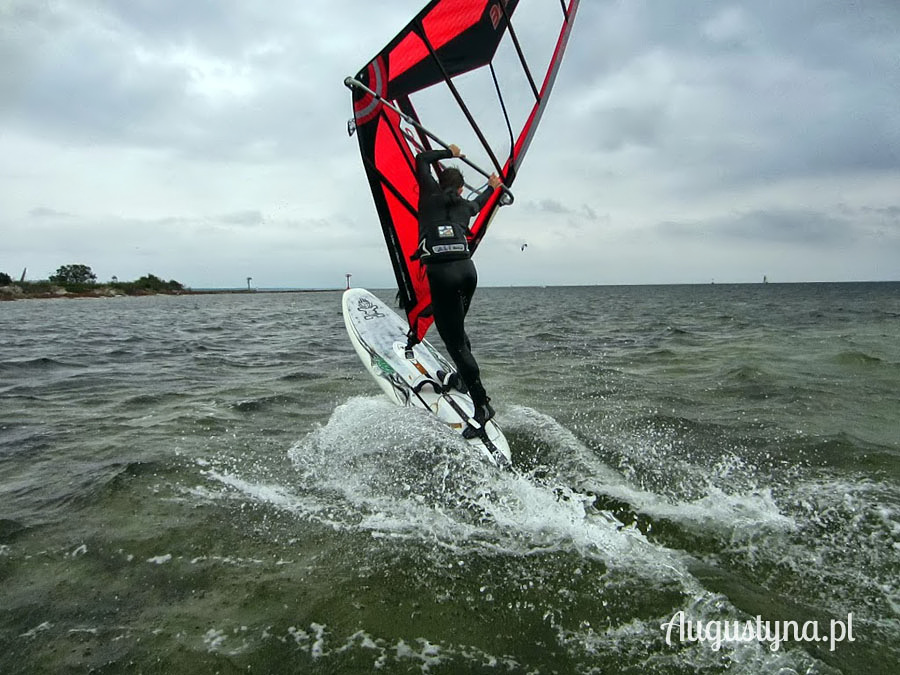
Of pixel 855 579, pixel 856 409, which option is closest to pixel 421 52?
pixel 855 579

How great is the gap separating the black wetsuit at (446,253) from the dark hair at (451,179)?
6 cm

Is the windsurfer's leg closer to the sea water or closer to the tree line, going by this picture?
the sea water

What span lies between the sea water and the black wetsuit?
1215 mm

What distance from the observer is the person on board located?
4328mm

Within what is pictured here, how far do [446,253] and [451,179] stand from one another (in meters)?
0.67

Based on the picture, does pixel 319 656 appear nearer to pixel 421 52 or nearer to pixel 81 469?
pixel 81 469

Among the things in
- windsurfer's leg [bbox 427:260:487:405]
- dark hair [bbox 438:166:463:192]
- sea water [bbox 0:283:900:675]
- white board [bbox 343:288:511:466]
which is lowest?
sea water [bbox 0:283:900:675]

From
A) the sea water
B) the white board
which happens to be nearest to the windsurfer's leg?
the white board

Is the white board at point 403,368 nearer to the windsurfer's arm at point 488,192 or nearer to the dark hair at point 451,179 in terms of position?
the windsurfer's arm at point 488,192

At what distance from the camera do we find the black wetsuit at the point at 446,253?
4332 mm

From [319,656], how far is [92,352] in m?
12.4

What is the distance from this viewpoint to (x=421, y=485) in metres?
4.04

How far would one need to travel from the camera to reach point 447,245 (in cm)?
432

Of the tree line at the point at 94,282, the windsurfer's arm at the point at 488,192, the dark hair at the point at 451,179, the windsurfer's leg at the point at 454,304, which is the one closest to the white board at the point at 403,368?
the windsurfer's leg at the point at 454,304
